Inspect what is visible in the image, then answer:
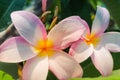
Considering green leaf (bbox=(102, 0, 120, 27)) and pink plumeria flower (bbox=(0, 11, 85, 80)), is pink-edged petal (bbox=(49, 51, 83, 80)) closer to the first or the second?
pink plumeria flower (bbox=(0, 11, 85, 80))

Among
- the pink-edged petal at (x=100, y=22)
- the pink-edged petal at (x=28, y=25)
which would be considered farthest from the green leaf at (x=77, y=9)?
the pink-edged petal at (x=28, y=25)

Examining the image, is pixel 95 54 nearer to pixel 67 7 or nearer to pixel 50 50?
pixel 50 50

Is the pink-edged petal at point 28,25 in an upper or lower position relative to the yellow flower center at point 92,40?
upper

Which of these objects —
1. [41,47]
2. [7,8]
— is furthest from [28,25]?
[7,8]

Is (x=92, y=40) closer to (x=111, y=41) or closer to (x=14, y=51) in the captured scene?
(x=111, y=41)

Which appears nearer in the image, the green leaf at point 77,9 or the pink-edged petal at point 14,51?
the pink-edged petal at point 14,51

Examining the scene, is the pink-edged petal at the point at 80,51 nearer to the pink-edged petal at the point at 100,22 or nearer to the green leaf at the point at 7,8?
the pink-edged petal at the point at 100,22

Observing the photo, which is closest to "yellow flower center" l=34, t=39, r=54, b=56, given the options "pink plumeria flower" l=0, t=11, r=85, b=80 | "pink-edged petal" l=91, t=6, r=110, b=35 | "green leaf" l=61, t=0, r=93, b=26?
"pink plumeria flower" l=0, t=11, r=85, b=80
